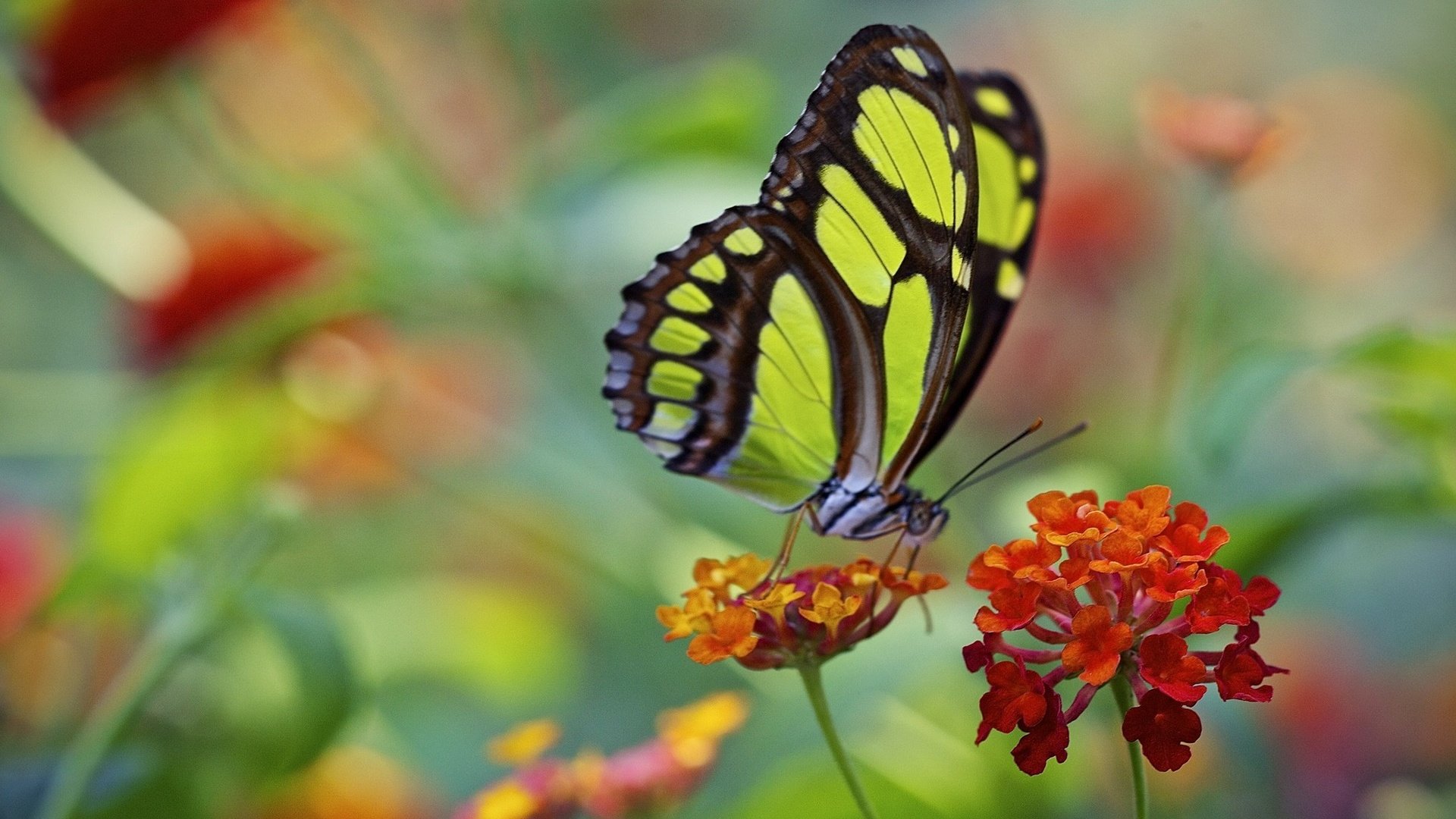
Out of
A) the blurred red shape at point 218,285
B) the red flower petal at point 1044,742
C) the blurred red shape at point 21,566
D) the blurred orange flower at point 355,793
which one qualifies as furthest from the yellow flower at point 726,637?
the blurred red shape at point 218,285

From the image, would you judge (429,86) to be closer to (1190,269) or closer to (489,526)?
(489,526)

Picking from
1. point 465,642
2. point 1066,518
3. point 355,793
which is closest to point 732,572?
point 1066,518

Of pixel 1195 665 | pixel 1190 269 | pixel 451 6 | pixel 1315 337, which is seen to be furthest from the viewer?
pixel 451 6

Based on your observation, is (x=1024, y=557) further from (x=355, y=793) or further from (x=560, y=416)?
(x=560, y=416)

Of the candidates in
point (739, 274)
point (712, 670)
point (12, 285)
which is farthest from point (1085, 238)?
point (12, 285)

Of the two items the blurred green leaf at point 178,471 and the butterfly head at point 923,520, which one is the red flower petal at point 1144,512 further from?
the blurred green leaf at point 178,471

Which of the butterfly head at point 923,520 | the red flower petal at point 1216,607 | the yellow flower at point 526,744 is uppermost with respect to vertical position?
the butterfly head at point 923,520

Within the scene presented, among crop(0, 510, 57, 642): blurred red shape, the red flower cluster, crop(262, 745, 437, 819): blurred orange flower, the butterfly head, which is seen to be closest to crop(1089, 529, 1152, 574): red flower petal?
the red flower cluster
